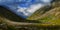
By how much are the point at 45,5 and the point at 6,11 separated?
18.4 inches

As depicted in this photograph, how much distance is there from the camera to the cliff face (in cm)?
206

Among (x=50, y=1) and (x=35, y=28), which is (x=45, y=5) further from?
(x=35, y=28)

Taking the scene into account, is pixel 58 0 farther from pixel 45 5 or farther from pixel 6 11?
pixel 6 11

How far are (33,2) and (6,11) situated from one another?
339 millimetres

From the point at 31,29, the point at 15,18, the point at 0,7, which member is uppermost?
the point at 0,7

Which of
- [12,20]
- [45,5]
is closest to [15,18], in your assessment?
[12,20]

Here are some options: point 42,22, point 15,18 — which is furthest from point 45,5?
point 15,18

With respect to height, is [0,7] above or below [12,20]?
above

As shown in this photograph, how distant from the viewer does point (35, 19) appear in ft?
6.91

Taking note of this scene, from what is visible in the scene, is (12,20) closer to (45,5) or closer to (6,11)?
(6,11)

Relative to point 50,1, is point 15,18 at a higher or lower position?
lower

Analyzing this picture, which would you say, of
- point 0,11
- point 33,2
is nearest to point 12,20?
point 0,11

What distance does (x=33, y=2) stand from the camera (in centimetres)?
213

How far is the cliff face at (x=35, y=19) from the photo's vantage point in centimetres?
206
